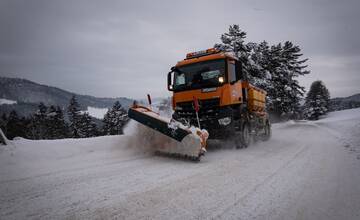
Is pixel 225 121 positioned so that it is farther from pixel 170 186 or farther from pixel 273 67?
pixel 273 67

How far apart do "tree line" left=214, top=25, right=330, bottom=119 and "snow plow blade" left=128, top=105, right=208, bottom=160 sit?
18194 mm

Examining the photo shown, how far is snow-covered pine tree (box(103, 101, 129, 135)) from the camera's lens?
1516 inches

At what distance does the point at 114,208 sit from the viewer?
2752mm

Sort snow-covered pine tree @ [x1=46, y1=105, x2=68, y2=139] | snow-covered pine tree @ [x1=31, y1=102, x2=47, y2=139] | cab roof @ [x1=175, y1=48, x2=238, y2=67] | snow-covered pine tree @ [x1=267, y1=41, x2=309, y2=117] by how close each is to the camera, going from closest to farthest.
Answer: cab roof @ [x1=175, y1=48, x2=238, y2=67], snow-covered pine tree @ [x1=267, y1=41, x2=309, y2=117], snow-covered pine tree @ [x1=31, y1=102, x2=47, y2=139], snow-covered pine tree @ [x1=46, y1=105, x2=68, y2=139]

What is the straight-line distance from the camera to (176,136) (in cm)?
568

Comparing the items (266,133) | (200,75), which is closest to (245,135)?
(200,75)

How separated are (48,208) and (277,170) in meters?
3.92

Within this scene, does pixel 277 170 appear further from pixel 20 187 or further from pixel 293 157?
pixel 20 187

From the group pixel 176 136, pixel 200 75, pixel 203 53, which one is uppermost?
pixel 203 53

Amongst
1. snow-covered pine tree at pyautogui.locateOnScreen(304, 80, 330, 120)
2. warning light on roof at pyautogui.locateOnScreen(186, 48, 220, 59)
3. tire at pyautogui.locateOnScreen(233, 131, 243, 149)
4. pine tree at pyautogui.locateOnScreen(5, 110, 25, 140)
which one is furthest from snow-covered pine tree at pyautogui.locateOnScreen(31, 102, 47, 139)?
snow-covered pine tree at pyautogui.locateOnScreen(304, 80, 330, 120)

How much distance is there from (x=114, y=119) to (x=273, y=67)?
25824 mm

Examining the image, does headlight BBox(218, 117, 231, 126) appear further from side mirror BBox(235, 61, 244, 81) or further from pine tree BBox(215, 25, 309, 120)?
pine tree BBox(215, 25, 309, 120)

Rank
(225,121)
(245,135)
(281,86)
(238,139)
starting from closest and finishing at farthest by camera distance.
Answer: (225,121)
(238,139)
(245,135)
(281,86)

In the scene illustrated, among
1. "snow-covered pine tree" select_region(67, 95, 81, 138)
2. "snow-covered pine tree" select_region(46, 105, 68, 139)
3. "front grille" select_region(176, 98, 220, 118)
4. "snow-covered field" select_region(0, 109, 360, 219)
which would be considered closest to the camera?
"snow-covered field" select_region(0, 109, 360, 219)
